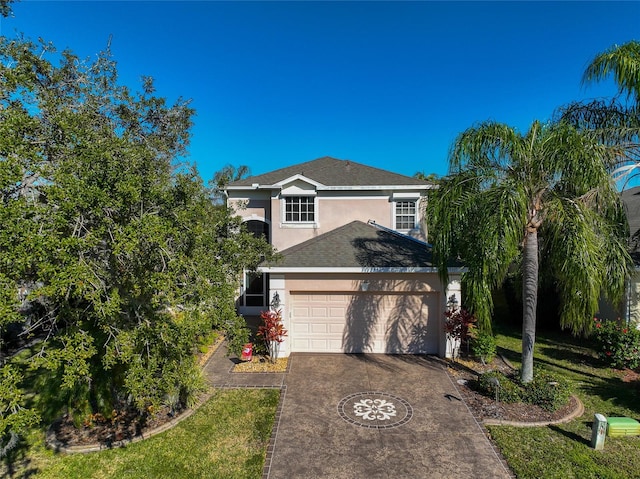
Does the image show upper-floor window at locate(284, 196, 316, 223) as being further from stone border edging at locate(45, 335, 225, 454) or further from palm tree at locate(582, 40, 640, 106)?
palm tree at locate(582, 40, 640, 106)

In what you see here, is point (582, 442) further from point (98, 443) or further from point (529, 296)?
point (98, 443)

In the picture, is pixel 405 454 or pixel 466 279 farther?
pixel 466 279

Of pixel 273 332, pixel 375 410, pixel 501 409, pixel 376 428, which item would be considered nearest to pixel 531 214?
pixel 501 409

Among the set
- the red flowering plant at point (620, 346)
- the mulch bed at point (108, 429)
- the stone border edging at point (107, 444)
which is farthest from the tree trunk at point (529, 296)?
the mulch bed at point (108, 429)

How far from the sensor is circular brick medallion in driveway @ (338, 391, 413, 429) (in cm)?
812

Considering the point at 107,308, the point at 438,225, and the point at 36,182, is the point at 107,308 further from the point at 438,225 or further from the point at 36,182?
the point at 438,225

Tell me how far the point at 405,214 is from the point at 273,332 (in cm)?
906

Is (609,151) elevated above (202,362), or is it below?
above

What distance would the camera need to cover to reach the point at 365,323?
12375mm

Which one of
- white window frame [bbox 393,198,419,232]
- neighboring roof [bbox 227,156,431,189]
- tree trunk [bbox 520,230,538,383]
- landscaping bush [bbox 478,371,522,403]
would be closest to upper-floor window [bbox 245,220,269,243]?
neighboring roof [bbox 227,156,431,189]

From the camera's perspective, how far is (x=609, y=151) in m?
9.20

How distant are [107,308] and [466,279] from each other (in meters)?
7.60

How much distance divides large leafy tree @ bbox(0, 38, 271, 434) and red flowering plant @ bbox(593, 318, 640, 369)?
1191 cm

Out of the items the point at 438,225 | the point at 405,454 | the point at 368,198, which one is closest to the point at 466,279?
the point at 438,225
